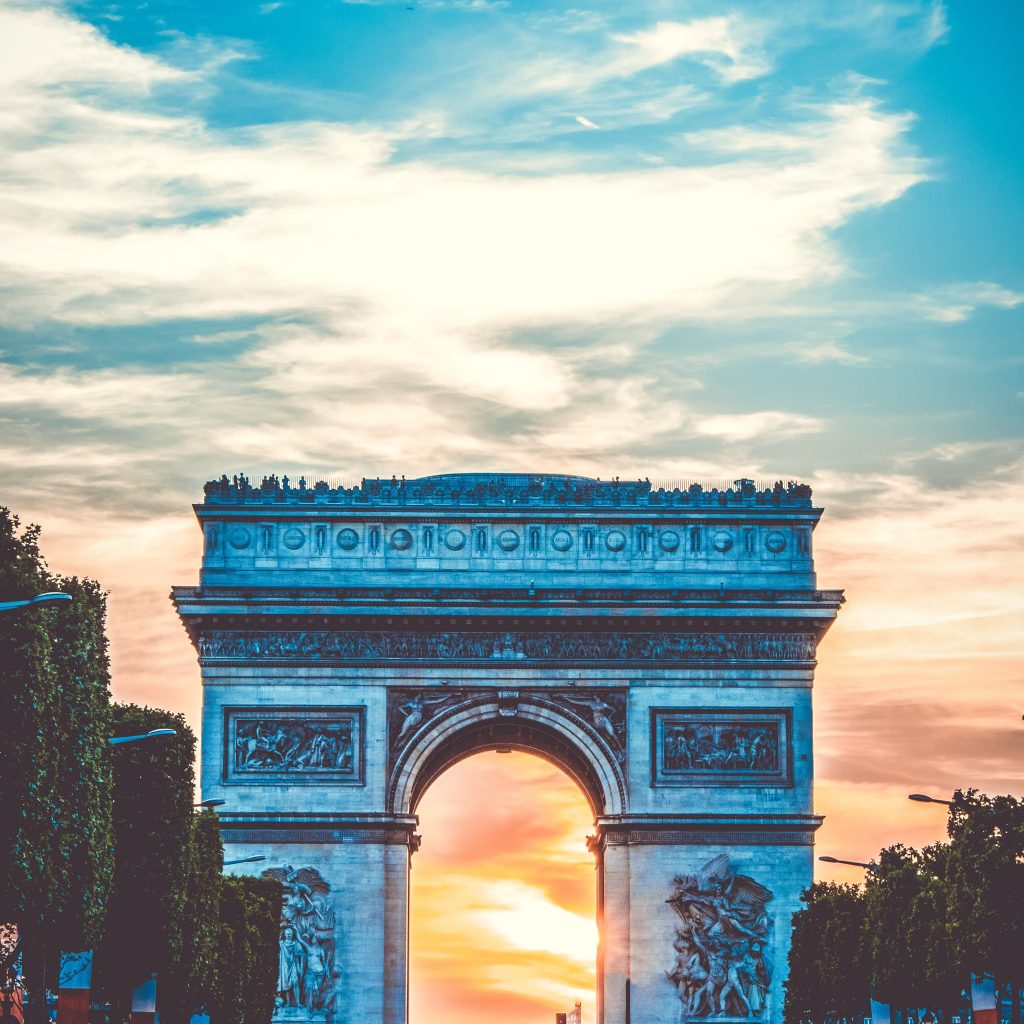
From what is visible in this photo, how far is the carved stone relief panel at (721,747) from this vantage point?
74.3m

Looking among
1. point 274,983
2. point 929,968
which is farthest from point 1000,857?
point 274,983

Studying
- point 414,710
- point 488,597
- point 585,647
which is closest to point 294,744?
point 414,710

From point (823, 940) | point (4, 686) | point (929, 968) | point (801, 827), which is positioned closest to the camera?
point (4, 686)

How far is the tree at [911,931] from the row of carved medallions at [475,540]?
15196mm

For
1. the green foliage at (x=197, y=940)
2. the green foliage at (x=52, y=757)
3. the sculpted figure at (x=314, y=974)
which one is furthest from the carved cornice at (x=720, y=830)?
the green foliage at (x=52, y=757)

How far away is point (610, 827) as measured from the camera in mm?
74312

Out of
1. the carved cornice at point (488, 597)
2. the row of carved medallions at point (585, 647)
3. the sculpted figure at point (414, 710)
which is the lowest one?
the sculpted figure at point (414, 710)

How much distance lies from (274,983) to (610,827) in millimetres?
11779

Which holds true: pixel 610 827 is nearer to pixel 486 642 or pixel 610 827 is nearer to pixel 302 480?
pixel 486 642

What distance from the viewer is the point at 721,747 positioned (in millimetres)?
74500

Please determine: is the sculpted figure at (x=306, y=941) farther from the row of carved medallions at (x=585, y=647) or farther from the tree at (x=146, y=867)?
the tree at (x=146, y=867)

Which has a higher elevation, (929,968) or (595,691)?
(595,691)

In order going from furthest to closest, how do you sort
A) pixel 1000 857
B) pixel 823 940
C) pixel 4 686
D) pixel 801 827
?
pixel 801 827, pixel 823 940, pixel 1000 857, pixel 4 686

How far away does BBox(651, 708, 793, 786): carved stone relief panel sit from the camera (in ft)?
244
